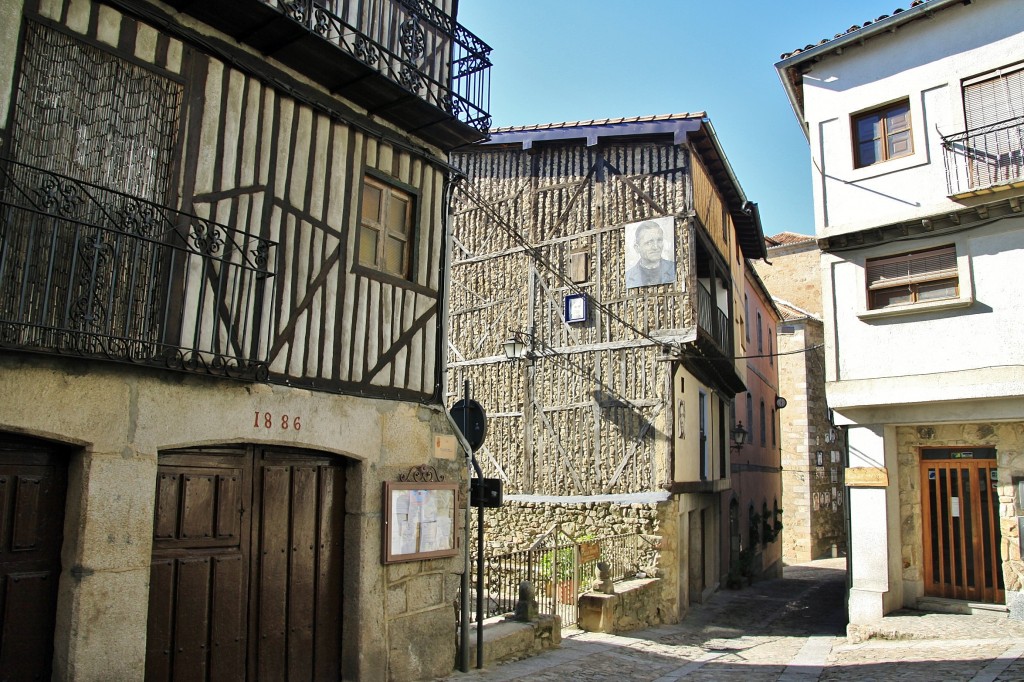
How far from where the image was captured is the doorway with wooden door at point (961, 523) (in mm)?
10953

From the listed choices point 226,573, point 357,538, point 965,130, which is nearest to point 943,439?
point 965,130

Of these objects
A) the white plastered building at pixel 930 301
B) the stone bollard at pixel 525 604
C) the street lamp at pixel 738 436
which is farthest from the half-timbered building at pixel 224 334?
the street lamp at pixel 738 436

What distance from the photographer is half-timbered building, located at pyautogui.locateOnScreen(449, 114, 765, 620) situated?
1420 cm

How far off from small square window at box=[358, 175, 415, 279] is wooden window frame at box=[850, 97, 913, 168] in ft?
25.5

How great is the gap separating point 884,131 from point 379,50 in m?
8.45

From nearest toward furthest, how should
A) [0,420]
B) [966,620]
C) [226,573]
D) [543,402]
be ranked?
[0,420], [226,573], [966,620], [543,402]

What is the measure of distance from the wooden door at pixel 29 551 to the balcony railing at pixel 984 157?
1113cm

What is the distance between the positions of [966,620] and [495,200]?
11273 millimetres

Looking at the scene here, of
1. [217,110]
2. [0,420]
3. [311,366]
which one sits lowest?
[0,420]

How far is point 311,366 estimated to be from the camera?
662cm

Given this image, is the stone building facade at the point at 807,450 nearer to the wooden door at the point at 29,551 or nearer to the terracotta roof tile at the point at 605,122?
the terracotta roof tile at the point at 605,122

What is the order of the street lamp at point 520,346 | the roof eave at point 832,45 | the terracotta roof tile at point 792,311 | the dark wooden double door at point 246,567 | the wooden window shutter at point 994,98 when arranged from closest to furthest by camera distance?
1. the dark wooden double door at point 246,567
2. the wooden window shutter at point 994,98
3. the roof eave at point 832,45
4. the street lamp at point 520,346
5. the terracotta roof tile at point 792,311

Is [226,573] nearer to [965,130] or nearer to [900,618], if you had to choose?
[900,618]

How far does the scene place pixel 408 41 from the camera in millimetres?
7707
